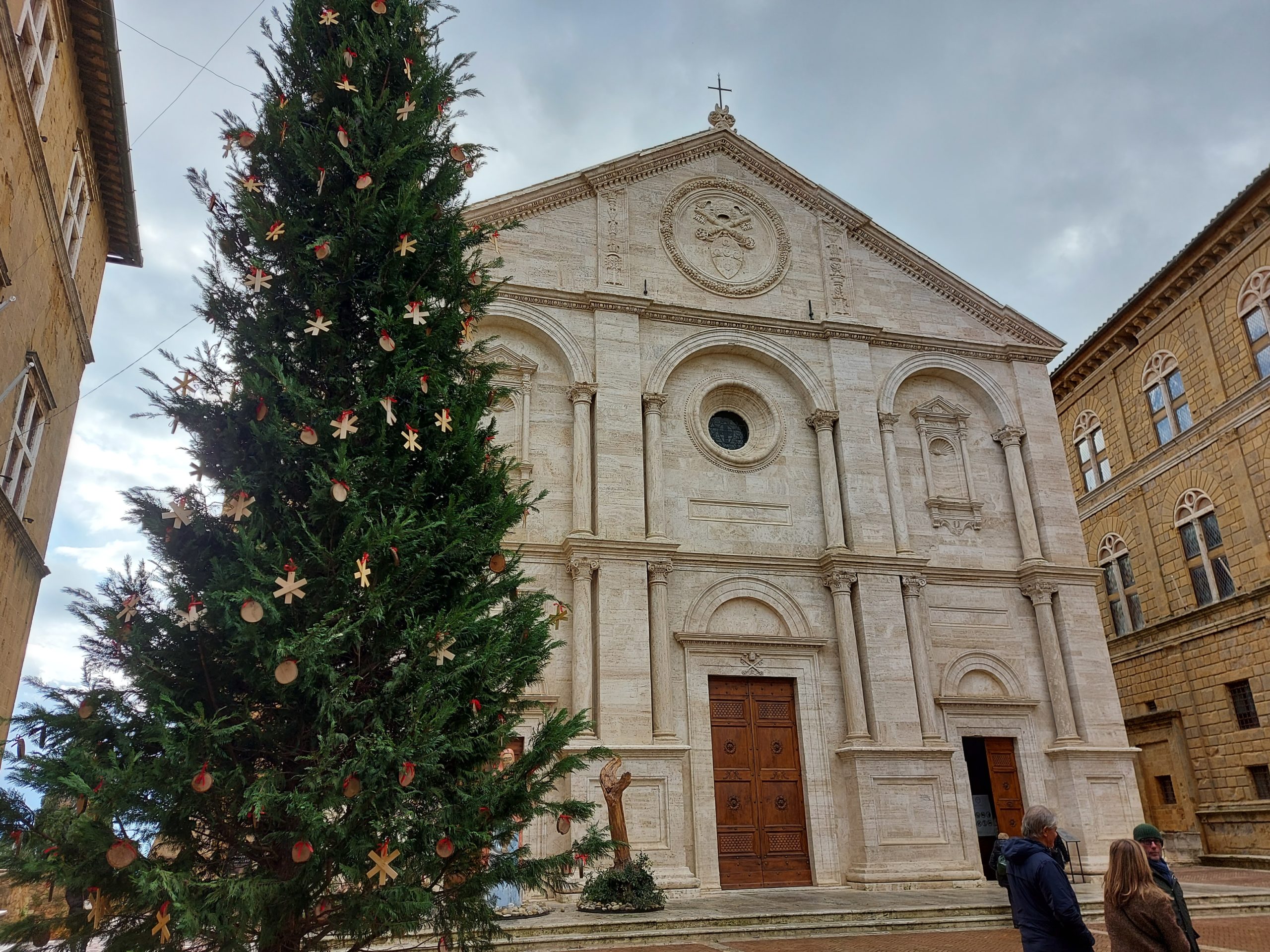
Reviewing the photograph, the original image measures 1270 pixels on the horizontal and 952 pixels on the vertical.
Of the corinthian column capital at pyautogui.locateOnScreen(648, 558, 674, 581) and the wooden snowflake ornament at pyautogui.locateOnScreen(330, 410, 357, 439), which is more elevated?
the corinthian column capital at pyautogui.locateOnScreen(648, 558, 674, 581)

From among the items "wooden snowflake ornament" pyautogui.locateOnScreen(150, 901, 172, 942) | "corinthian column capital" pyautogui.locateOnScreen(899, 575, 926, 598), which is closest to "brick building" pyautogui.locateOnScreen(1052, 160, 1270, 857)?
"corinthian column capital" pyautogui.locateOnScreen(899, 575, 926, 598)

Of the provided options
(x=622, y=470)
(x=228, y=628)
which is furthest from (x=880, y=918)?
(x=228, y=628)

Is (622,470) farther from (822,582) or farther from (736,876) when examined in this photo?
(736,876)

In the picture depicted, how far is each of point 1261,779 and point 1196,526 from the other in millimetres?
6606

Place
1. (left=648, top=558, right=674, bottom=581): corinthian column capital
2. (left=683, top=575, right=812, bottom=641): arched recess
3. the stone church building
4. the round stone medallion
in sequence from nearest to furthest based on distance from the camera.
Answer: the stone church building < (left=648, top=558, right=674, bottom=581): corinthian column capital < (left=683, top=575, right=812, bottom=641): arched recess < the round stone medallion

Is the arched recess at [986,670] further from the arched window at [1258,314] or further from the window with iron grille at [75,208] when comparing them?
the window with iron grille at [75,208]

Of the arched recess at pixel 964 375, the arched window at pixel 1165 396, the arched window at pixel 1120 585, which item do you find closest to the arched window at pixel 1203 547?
the arched window at pixel 1165 396

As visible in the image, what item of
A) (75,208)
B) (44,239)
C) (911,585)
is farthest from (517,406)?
(911,585)

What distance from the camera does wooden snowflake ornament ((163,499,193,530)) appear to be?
555 cm

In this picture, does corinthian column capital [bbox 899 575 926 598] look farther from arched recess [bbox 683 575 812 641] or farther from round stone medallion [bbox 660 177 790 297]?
round stone medallion [bbox 660 177 790 297]

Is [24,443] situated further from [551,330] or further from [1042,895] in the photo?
[1042,895]

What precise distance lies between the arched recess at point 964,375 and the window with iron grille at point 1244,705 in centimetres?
985

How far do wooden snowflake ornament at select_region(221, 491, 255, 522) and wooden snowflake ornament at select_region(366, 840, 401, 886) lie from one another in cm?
215

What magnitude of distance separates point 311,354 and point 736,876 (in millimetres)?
12463
